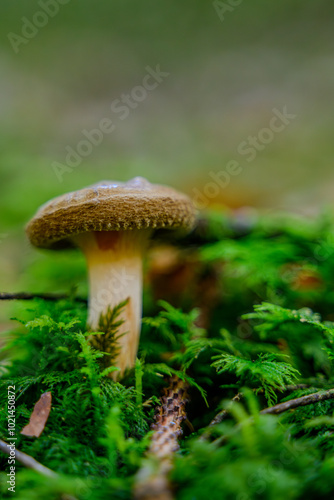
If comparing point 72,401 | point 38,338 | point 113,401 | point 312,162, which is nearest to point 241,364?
point 113,401

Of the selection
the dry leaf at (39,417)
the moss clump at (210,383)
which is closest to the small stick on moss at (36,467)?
the moss clump at (210,383)

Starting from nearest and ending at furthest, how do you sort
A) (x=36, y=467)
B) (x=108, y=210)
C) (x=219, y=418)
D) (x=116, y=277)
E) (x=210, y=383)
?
(x=36, y=467)
(x=219, y=418)
(x=108, y=210)
(x=210, y=383)
(x=116, y=277)

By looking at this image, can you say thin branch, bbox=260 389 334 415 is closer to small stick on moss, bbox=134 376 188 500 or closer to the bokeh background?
small stick on moss, bbox=134 376 188 500

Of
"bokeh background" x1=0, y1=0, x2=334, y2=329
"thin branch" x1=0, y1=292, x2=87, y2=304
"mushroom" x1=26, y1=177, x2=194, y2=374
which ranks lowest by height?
"thin branch" x1=0, y1=292, x2=87, y2=304

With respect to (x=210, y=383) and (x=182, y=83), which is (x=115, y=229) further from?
(x=182, y=83)

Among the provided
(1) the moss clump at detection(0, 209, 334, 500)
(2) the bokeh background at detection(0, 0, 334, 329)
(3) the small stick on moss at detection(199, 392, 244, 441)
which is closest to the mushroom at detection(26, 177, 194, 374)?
(1) the moss clump at detection(0, 209, 334, 500)

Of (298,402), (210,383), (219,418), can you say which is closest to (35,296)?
(210,383)
